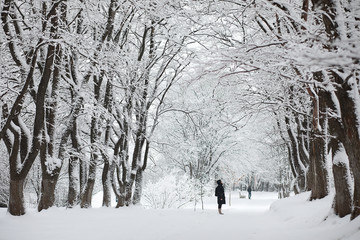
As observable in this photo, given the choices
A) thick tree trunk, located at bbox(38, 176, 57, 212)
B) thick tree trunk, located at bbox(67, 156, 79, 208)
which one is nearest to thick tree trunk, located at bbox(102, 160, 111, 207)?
thick tree trunk, located at bbox(67, 156, 79, 208)

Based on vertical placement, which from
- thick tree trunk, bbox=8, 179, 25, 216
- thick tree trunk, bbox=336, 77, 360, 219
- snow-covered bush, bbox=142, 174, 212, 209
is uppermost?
thick tree trunk, bbox=336, 77, 360, 219

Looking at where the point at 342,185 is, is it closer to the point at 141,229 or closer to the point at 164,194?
the point at 141,229

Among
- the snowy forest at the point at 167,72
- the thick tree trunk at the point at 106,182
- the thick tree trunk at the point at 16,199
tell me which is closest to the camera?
the snowy forest at the point at 167,72

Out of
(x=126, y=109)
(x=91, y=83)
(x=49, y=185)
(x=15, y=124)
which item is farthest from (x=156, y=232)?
(x=91, y=83)

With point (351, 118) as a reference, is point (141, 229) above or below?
below

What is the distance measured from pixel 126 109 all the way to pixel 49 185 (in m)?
5.46

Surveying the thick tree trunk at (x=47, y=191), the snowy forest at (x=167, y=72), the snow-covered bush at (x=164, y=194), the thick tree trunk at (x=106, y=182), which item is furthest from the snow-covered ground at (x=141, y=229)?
the snow-covered bush at (x=164, y=194)

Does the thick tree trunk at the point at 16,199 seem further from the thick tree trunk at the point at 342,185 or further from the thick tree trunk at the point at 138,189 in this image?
the thick tree trunk at the point at 342,185

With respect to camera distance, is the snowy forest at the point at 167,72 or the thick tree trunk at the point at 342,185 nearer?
the snowy forest at the point at 167,72

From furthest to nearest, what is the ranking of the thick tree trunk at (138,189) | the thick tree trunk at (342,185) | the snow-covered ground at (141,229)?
the thick tree trunk at (138,189) → the thick tree trunk at (342,185) → the snow-covered ground at (141,229)

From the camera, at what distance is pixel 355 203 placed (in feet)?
16.9

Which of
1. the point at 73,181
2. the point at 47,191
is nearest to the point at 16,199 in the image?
the point at 47,191

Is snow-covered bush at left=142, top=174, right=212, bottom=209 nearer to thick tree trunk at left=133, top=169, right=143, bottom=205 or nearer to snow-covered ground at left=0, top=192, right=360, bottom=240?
thick tree trunk at left=133, top=169, right=143, bottom=205

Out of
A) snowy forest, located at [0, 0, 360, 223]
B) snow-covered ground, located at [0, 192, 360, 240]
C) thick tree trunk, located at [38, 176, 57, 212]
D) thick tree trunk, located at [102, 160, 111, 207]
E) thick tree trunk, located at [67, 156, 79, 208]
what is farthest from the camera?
thick tree trunk, located at [102, 160, 111, 207]
